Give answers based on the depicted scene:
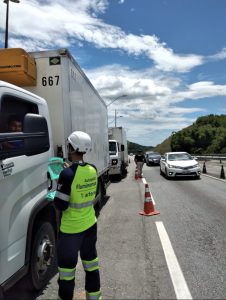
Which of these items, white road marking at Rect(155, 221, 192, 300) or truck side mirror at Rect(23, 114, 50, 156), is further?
white road marking at Rect(155, 221, 192, 300)

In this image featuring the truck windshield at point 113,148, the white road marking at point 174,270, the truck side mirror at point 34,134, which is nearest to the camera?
the truck side mirror at point 34,134

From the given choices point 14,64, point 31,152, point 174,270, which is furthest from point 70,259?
point 14,64

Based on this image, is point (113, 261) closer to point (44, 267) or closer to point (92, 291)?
point (44, 267)

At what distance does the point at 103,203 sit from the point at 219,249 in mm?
6033

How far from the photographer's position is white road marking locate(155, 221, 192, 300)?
4320mm

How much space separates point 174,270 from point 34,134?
8.76 feet

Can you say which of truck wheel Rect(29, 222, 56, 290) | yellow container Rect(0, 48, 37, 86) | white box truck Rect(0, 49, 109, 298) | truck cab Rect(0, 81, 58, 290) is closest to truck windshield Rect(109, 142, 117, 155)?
white box truck Rect(0, 49, 109, 298)

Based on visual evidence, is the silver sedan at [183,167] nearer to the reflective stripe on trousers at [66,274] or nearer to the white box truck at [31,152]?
the white box truck at [31,152]

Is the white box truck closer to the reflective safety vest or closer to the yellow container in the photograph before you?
the yellow container

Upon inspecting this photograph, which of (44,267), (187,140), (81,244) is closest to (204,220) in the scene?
(44,267)

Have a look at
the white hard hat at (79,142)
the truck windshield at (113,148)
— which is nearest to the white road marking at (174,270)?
the white hard hat at (79,142)

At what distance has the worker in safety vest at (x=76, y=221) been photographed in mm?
3525

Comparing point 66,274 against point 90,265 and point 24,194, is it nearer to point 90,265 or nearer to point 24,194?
point 90,265

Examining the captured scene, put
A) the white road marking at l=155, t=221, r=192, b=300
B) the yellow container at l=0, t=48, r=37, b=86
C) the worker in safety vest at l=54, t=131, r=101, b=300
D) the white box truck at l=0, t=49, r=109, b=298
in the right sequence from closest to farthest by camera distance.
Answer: the worker in safety vest at l=54, t=131, r=101, b=300 → the white box truck at l=0, t=49, r=109, b=298 → the white road marking at l=155, t=221, r=192, b=300 → the yellow container at l=0, t=48, r=37, b=86
